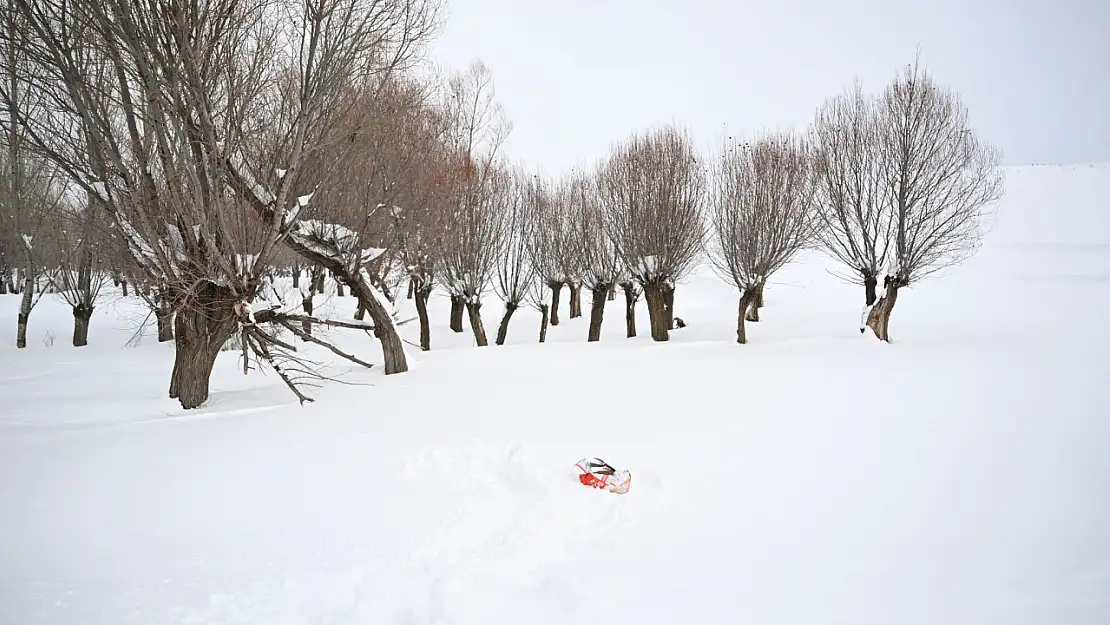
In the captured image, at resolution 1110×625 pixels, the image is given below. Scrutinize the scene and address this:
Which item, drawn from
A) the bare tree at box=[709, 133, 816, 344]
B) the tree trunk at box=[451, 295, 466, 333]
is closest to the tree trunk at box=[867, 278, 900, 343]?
the bare tree at box=[709, 133, 816, 344]

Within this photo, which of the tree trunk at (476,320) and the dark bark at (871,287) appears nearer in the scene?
the dark bark at (871,287)

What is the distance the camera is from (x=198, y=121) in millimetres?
6328

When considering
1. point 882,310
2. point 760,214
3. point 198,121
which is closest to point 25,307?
point 198,121

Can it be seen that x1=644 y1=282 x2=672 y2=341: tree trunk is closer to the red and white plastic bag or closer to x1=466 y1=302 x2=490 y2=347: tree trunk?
x1=466 y1=302 x2=490 y2=347: tree trunk

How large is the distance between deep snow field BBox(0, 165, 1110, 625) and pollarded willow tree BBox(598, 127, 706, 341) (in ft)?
19.0

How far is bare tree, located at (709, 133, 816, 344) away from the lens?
14.0 m

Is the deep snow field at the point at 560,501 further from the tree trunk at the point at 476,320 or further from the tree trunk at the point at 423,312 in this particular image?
A: the tree trunk at the point at 423,312

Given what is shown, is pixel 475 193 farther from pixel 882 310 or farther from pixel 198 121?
pixel 882 310

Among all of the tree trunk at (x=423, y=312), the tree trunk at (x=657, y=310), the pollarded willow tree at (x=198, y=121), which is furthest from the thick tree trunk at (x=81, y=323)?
the tree trunk at (x=657, y=310)

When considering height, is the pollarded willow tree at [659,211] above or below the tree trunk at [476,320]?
above

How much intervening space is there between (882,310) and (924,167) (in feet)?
11.0

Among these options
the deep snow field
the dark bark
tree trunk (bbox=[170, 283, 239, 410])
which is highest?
the dark bark

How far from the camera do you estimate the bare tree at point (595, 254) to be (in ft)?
56.8

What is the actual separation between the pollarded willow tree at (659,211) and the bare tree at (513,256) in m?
2.60
